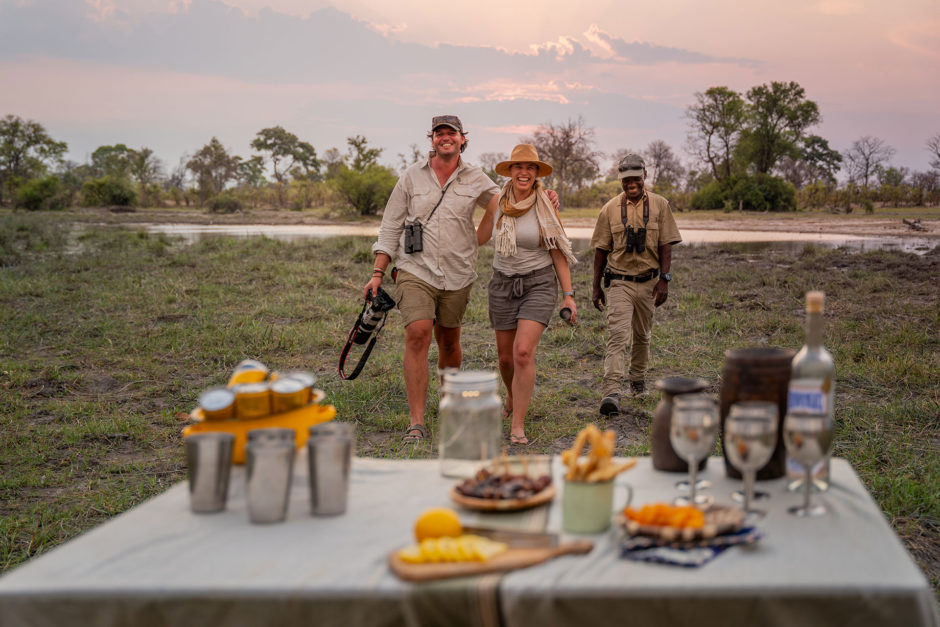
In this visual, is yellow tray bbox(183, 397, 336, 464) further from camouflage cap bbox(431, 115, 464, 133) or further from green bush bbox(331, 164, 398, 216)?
green bush bbox(331, 164, 398, 216)

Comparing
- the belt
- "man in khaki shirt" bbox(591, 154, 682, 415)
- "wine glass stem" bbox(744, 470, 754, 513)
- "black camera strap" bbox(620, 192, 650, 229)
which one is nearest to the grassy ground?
"man in khaki shirt" bbox(591, 154, 682, 415)

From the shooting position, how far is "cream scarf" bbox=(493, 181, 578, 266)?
5.23m

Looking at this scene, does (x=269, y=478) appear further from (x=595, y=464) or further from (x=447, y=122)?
(x=447, y=122)

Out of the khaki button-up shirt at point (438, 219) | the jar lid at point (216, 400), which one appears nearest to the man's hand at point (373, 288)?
the khaki button-up shirt at point (438, 219)

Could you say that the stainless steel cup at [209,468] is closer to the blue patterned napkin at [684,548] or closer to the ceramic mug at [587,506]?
the ceramic mug at [587,506]

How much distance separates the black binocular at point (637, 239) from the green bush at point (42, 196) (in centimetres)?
6178

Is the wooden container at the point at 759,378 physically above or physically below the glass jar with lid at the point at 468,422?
above

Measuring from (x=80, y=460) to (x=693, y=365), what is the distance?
Answer: 5237mm

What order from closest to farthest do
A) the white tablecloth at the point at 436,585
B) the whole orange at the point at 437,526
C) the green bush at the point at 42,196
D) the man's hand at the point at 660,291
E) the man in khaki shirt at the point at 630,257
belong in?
1. the white tablecloth at the point at 436,585
2. the whole orange at the point at 437,526
3. the man in khaki shirt at the point at 630,257
4. the man's hand at the point at 660,291
5. the green bush at the point at 42,196

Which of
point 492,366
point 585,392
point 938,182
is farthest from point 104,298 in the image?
point 938,182

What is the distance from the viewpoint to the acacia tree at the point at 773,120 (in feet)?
199

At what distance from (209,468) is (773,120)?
65006 mm

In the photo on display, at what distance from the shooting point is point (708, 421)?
1.88 m

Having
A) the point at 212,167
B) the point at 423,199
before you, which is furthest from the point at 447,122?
the point at 212,167
